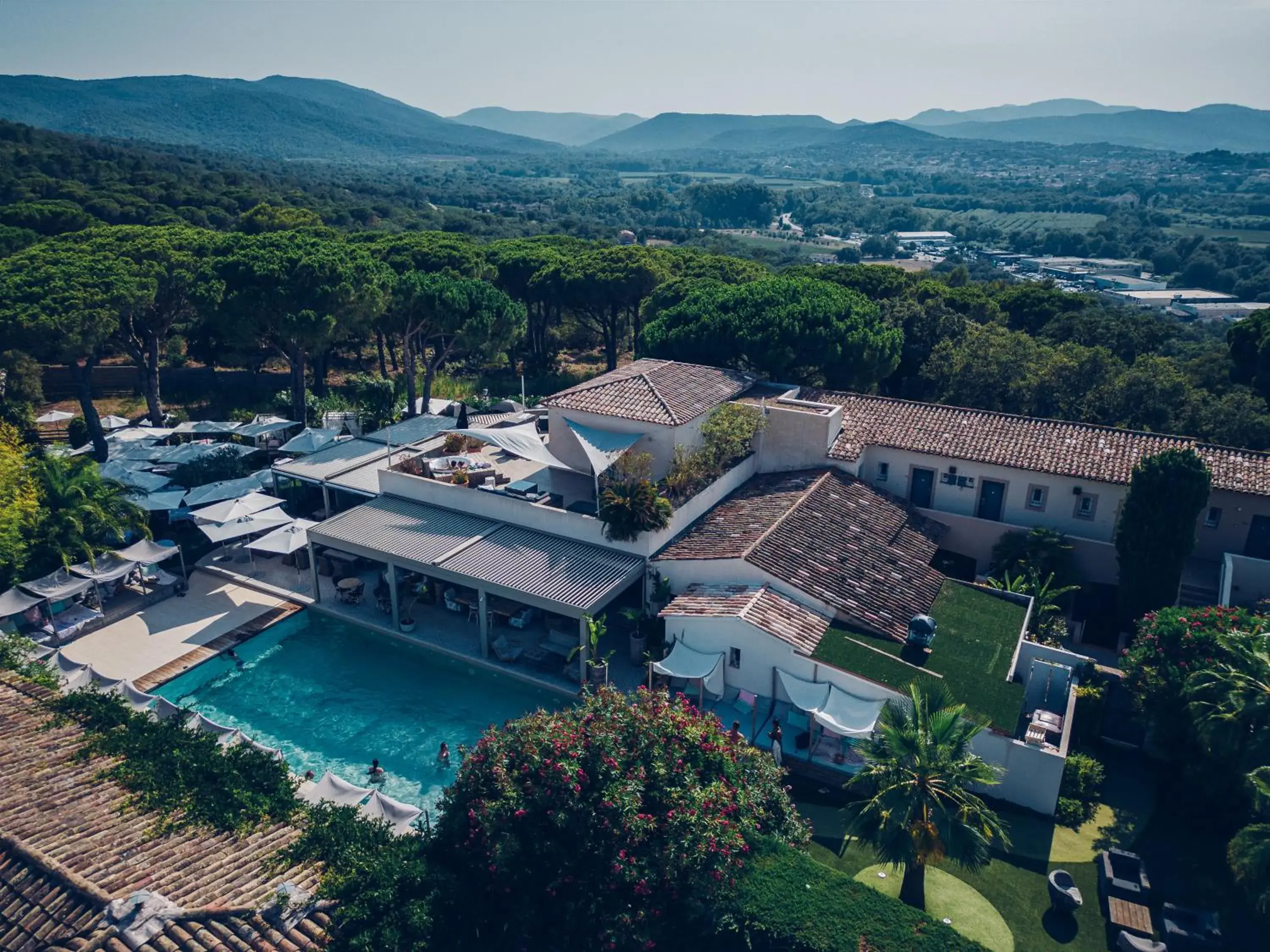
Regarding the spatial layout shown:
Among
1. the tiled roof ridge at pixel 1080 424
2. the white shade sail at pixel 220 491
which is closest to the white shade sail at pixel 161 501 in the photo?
the white shade sail at pixel 220 491

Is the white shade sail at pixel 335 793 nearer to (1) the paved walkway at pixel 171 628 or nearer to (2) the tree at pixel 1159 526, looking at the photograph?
(1) the paved walkway at pixel 171 628

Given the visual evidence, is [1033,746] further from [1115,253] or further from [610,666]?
[1115,253]

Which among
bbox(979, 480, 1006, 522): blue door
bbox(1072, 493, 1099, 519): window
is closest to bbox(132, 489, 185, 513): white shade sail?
bbox(979, 480, 1006, 522): blue door

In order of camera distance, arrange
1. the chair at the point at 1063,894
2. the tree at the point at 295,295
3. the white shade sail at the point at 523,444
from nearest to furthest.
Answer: the chair at the point at 1063,894 < the white shade sail at the point at 523,444 < the tree at the point at 295,295

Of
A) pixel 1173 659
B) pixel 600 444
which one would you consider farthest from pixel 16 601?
pixel 1173 659

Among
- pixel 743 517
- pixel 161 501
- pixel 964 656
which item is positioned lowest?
pixel 161 501

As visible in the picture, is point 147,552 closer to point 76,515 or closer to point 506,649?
point 76,515

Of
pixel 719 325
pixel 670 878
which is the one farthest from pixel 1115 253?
pixel 670 878
